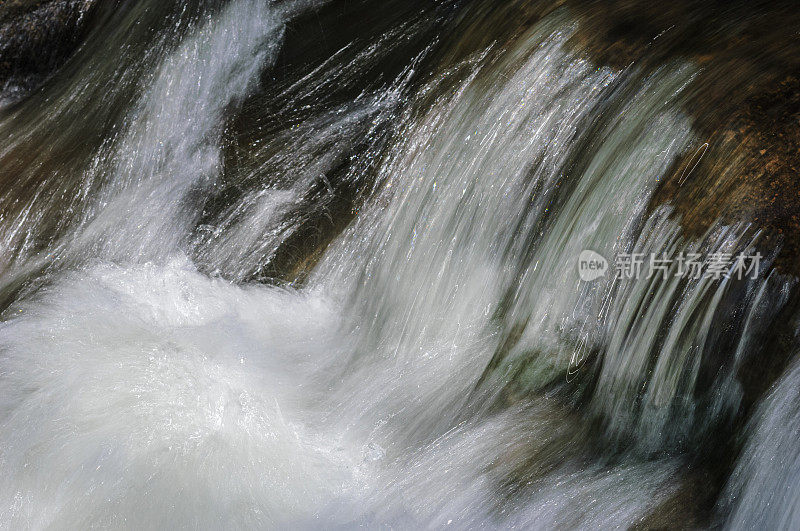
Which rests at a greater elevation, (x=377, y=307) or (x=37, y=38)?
(x=37, y=38)

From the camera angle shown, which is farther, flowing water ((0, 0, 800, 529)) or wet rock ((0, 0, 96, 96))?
wet rock ((0, 0, 96, 96))

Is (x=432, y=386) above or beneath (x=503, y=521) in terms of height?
above

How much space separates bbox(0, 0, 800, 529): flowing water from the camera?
2.40 meters

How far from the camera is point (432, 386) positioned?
103 inches

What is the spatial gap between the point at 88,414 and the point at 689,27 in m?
2.55

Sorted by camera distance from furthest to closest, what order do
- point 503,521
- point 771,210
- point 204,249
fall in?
point 204,249
point 503,521
point 771,210

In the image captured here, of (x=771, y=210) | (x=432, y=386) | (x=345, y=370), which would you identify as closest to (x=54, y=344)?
(x=345, y=370)

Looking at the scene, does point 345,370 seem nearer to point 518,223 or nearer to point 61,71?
point 518,223

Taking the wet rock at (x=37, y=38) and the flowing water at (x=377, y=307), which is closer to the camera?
the flowing water at (x=377, y=307)

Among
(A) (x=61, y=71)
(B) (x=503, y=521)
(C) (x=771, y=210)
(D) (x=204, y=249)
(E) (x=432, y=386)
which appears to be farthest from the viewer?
(A) (x=61, y=71)

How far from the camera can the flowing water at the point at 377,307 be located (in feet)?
7.88

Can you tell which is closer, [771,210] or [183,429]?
[771,210]

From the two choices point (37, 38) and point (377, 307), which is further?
point (37, 38)

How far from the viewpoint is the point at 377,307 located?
8.92 ft
